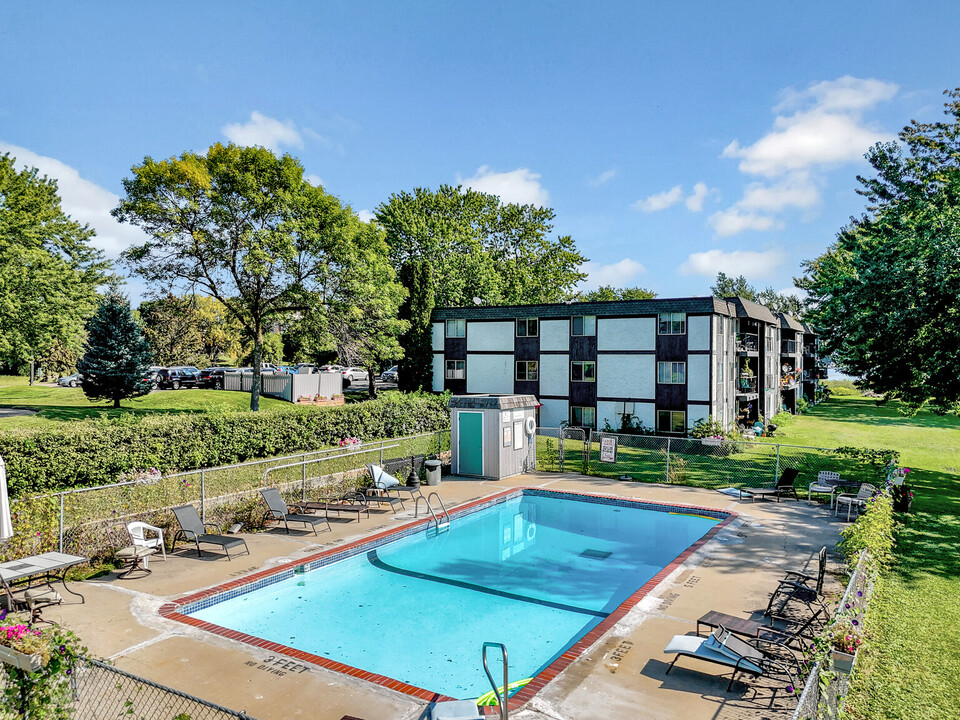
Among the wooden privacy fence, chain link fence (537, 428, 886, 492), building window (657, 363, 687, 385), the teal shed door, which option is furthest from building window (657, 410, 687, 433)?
the wooden privacy fence

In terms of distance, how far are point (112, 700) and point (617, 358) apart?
3170cm

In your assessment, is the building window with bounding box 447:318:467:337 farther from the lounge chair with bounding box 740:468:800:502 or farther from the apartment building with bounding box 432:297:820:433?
the lounge chair with bounding box 740:468:800:502

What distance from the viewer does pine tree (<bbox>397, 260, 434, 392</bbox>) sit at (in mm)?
42344

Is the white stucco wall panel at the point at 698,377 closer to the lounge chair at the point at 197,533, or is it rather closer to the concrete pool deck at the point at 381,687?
the concrete pool deck at the point at 381,687

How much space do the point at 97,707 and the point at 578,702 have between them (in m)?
5.63

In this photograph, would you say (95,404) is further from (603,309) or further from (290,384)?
(603,309)

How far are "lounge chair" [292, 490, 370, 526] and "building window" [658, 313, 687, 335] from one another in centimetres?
2183

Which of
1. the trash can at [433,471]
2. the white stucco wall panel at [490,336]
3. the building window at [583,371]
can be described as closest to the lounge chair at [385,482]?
the trash can at [433,471]

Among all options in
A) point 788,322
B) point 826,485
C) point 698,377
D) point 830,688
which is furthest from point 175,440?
point 788,322

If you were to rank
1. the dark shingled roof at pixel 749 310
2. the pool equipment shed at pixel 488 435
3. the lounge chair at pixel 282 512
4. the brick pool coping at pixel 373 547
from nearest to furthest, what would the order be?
the brick pool coping at pixel 373 547
the lounge chair at pixel 282 512
the pool equipment shed at pixel 488 435
the dark shingled roof at pixel 749 310

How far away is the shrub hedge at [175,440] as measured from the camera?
1639 cm

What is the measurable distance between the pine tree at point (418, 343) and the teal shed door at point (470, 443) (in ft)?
60.7

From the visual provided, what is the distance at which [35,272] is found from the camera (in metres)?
37.1

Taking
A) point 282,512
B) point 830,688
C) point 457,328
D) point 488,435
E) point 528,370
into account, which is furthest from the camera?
point 457,328
